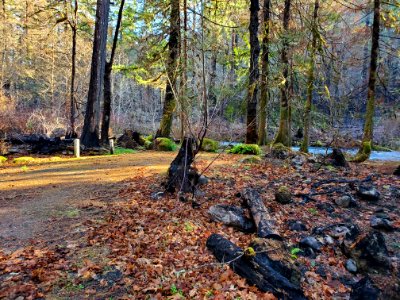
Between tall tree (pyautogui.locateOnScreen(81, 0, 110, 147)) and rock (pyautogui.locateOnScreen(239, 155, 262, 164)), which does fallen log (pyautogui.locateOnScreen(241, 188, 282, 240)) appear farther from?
tall tree (pyautogui.locateOnScreen(81, 0, 110, 147))

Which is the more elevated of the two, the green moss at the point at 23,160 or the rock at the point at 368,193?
the green moss at the point at 23,160

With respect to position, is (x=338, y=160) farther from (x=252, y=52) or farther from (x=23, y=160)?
(x=23, y=160)

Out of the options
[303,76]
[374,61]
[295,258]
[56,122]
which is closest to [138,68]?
[56,122]

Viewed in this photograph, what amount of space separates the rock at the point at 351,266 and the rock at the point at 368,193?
2.33 m

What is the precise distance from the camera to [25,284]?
10.7 feet

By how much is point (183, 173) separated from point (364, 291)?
3.62 meters

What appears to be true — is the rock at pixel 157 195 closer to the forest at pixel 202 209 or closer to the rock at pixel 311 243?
the forest at pixel 202 209

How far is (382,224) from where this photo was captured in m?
5.30

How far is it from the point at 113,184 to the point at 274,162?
15.9ft

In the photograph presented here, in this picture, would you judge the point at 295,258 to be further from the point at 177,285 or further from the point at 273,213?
the point at 177,285

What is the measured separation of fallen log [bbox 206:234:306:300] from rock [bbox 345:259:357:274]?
4.26 feet

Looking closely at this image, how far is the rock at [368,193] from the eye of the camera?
20.8 feet

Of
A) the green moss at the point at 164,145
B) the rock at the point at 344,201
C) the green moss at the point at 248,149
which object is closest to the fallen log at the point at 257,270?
the rock at the point at 344,201

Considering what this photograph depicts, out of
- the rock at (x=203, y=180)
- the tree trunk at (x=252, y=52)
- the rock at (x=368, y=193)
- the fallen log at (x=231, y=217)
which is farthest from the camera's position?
the tree trunk at (x=252, y=52)
